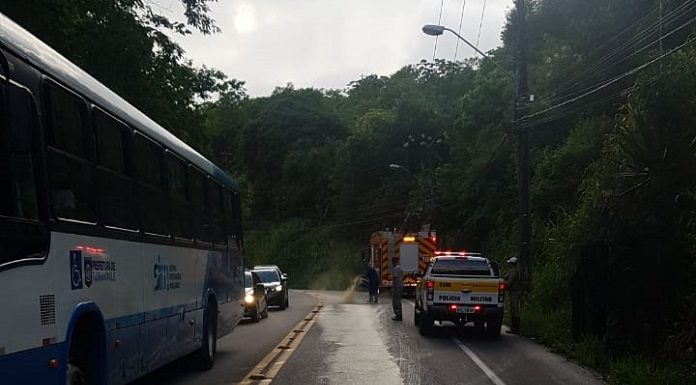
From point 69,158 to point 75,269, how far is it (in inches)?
35.5

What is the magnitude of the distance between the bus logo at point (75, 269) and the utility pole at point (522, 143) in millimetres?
16989

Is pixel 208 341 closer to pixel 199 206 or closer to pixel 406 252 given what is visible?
pixel 199 206

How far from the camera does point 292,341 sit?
18.2 metres

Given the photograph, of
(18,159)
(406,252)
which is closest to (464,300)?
(18,159)

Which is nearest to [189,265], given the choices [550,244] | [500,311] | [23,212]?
[23,212]

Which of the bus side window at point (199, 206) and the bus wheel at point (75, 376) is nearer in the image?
the bus wheel at point (75, 376)

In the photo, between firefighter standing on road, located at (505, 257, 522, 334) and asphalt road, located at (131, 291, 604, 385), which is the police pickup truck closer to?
asphalt road, located at (131, 291, 604, 385)

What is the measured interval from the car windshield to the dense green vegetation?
491 cm

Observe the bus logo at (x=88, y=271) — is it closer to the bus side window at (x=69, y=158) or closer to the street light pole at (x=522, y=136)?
the bus side window at (x=69, y=158)

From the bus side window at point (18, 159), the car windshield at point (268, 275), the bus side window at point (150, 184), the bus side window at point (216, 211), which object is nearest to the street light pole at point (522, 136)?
the bus side window at point (216, 211)

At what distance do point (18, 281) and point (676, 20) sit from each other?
2108cm

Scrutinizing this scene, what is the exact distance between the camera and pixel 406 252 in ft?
133

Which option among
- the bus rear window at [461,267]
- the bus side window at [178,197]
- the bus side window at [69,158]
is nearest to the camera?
the bus side window at [69,158]

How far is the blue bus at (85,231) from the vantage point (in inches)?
228
